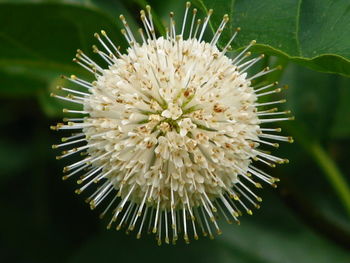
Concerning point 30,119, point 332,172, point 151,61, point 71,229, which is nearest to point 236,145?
point 151,61

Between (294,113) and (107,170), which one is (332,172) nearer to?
(294,113)

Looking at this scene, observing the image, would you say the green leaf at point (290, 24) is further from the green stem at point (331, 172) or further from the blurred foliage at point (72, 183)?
the green stem at point (331, 172)

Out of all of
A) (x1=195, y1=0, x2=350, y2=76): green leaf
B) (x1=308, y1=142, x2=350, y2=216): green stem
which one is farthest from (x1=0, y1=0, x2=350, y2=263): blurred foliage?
(x1=195, y1=0, x2=350, y2=76): green leaf

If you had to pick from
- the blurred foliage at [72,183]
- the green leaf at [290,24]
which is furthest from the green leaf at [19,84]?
the green leaf at [290,24]

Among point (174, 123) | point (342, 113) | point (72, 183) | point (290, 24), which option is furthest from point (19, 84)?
point (342, 113)

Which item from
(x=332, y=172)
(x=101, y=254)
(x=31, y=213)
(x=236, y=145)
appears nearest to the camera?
(x=236, y=145)

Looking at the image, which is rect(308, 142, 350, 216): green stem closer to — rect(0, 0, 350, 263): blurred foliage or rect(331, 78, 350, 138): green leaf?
rect(0, 0, 350, 263): blurred foliage

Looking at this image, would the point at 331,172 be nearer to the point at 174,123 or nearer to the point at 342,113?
the point at 342,113
